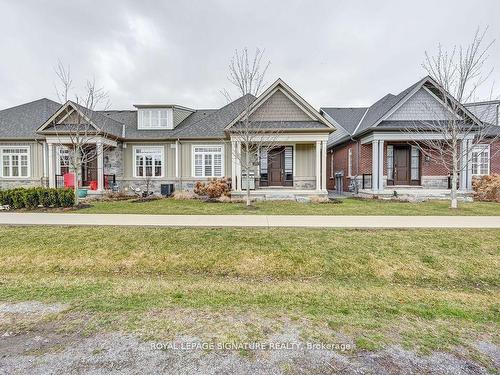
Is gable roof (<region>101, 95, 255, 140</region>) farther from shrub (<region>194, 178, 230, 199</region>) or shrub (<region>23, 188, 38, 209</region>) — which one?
shrub (<region>23, 188, 38, 209</region>)

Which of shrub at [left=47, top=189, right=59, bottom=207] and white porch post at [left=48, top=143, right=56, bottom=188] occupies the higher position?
white porch post at [left=48, top=143, right=56, bottom=188]

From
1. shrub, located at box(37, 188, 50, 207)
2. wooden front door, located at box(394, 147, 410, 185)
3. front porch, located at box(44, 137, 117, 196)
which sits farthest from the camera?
wooden front door, located at box(394, 147, 410, 185)

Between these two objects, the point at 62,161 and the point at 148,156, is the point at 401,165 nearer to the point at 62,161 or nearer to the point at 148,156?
the point at 148,156

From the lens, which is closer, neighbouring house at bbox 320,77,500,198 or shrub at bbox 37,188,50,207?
shrub at bbox 37,188,50,207

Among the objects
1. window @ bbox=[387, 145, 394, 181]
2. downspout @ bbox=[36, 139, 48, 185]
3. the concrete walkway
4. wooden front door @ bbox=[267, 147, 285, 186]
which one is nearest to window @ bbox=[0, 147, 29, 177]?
downspout @ bbox=[36, 139, 48, 185]

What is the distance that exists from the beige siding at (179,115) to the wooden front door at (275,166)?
23.1ft

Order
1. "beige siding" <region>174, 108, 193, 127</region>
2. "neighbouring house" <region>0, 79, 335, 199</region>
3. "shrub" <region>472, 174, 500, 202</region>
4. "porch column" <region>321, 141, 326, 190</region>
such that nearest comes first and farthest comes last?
"shrub" <region>472, 174, 500, 202</region> → "porch column" <region>321, 141, 326, 190</region> → "neighbouring house" <region>0, 79, 335, 199</region> → "beige siding" <region>174, 108, 193, 127</region>

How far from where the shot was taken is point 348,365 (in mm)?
2605

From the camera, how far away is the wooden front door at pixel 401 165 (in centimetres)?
1770

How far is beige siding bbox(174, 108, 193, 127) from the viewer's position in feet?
64.8

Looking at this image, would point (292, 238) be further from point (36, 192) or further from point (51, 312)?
point (36, 192)

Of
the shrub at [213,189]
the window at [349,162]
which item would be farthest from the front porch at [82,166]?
the window at [349,162]

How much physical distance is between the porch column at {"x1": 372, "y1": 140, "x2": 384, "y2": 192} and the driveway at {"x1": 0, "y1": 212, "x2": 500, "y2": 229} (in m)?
6.61

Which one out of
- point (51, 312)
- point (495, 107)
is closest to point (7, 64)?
point (51, 312)
